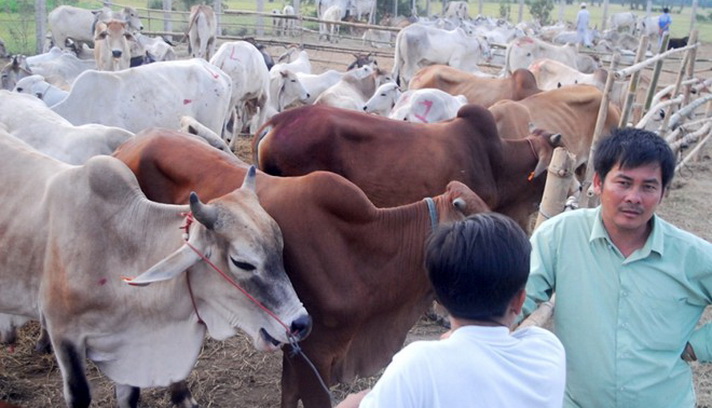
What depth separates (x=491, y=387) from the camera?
146 centimetres

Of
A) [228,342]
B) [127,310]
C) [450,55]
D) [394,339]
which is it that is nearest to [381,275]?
[394,339]

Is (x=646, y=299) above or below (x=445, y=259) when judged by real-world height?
below

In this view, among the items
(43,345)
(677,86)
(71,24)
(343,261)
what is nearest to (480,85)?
(677,86)

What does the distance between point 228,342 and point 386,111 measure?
5754 mm

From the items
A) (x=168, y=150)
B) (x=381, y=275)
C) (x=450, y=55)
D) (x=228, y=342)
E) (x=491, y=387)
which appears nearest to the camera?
(x=491, y=387)

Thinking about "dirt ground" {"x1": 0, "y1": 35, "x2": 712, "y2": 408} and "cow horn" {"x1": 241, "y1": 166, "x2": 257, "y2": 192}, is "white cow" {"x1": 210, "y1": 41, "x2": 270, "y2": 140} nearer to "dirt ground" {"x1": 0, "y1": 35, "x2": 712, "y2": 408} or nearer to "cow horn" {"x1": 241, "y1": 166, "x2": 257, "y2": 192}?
"dirt ground" {"x1": 0, "y1": 35, "x2": 712, "y2": 408}

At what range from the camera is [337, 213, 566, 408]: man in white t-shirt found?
145 cm

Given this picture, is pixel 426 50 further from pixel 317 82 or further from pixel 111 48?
pixel 111 48

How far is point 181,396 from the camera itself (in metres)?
4.02

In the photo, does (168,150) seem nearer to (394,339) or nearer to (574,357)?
(394,339)

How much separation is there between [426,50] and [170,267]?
47.6 ft

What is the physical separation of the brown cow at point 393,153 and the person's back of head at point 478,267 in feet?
11.8

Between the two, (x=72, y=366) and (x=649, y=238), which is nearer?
(x=649, y=238)

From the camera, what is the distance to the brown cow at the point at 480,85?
9.49 m
